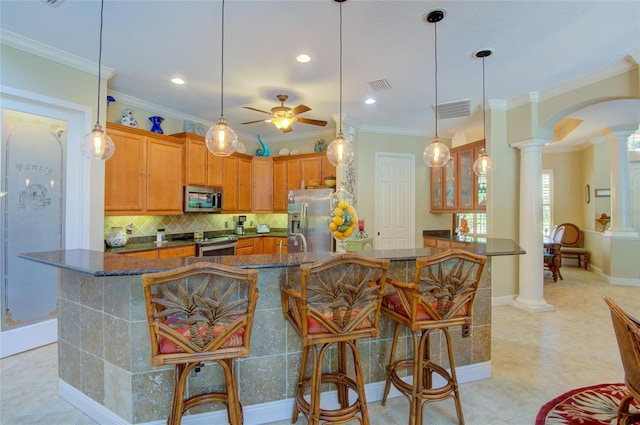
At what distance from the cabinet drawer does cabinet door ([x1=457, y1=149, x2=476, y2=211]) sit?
4260mm

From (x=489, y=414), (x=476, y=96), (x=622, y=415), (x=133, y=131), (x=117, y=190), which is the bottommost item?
(x=489, y=414)

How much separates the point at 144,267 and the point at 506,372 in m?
2.87

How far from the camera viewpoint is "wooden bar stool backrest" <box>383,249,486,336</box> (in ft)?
5.90

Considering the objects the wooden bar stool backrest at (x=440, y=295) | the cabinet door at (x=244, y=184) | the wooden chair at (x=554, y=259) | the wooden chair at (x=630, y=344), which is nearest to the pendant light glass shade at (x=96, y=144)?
the wooden bar stool backrest at (x=440, y=295)

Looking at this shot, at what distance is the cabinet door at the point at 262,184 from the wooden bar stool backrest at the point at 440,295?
4.37 m

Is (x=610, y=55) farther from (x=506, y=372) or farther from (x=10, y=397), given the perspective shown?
(x=10, y=397)

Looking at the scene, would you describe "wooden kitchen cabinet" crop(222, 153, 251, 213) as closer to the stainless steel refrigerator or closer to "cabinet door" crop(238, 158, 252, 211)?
"cabinet door" crop(238, 158, 252, 211)

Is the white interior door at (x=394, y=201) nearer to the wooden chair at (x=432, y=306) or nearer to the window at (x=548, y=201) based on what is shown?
the wooden chair at (x=432, y=306)

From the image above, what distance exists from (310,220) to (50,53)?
364 centimetres

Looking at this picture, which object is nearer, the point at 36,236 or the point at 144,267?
the point at 144,267

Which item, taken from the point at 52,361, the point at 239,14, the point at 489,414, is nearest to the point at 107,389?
the point at 52,361

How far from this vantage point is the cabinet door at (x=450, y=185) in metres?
5.27

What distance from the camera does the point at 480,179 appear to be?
187 inches

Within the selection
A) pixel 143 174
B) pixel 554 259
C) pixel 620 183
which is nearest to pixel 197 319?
pixel 143 174
